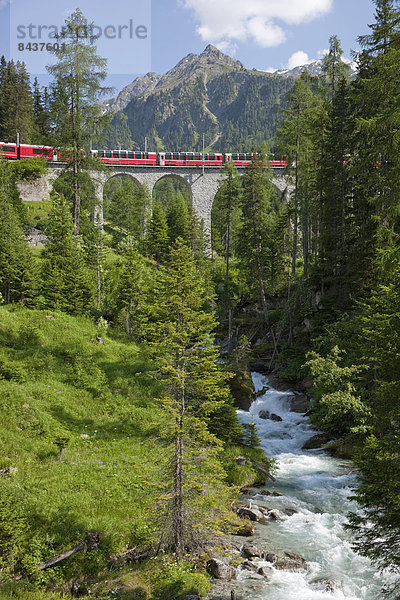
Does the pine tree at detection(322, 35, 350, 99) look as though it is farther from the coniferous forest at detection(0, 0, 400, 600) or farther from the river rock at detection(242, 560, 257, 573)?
the river rock at detection(242, 560, 257, 573)

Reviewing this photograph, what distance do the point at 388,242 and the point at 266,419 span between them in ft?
41.6

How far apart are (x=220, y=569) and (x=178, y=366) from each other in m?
5.57

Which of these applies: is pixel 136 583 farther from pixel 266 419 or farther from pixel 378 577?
pixel 266 419

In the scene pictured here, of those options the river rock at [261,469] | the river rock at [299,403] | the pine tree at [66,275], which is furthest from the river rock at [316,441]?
the pine tree at [66,275]

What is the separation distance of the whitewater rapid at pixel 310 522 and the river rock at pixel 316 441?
341 mm

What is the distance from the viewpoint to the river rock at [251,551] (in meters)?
11.9

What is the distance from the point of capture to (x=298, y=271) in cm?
4541

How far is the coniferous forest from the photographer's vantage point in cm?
1016

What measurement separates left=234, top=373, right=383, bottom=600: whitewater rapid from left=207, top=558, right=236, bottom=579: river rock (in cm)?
75

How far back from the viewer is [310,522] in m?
14.0

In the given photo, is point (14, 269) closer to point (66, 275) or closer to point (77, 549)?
point (66, 275)

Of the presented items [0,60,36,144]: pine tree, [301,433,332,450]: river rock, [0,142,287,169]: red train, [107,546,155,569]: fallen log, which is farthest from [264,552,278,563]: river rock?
[0,60,36,144]: pine tree

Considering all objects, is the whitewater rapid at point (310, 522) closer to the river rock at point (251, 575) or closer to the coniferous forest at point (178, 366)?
the river rock at point (251, 575)

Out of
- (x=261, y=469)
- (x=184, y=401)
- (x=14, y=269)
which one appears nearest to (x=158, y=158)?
(x=14, y=269)
